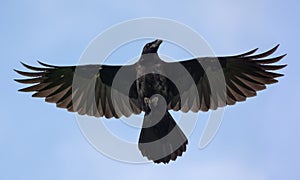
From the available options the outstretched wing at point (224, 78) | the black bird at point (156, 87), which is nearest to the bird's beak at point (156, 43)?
the black bird at point (156, 87)

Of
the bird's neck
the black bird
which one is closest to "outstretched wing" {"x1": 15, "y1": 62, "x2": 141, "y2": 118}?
the black bird

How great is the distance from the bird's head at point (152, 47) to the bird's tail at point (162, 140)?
132 cm

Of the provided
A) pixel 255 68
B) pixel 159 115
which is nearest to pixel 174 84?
pixel 159 115

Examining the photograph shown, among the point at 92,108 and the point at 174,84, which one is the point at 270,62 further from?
the point at 92,108

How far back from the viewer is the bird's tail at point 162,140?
1322cm

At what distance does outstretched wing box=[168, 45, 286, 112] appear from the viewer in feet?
46.6

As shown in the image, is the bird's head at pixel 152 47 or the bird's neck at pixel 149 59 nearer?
the bird's neck at pixel 149 59

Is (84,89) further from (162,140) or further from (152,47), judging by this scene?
(162,140)

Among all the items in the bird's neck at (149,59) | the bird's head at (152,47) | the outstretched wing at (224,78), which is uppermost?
the bird's head at (152,47)

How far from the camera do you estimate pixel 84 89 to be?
1525 centimetres

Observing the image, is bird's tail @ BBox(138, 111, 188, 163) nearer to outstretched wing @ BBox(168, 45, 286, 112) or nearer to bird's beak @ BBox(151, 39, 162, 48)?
outstretched wing @ BBox(168, 45, 286, 112)

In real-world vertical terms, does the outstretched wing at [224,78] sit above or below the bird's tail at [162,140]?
above

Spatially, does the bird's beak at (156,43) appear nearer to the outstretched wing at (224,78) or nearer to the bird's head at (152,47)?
the bird's head at (152,47)

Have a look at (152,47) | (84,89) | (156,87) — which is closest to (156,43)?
(152,47)
